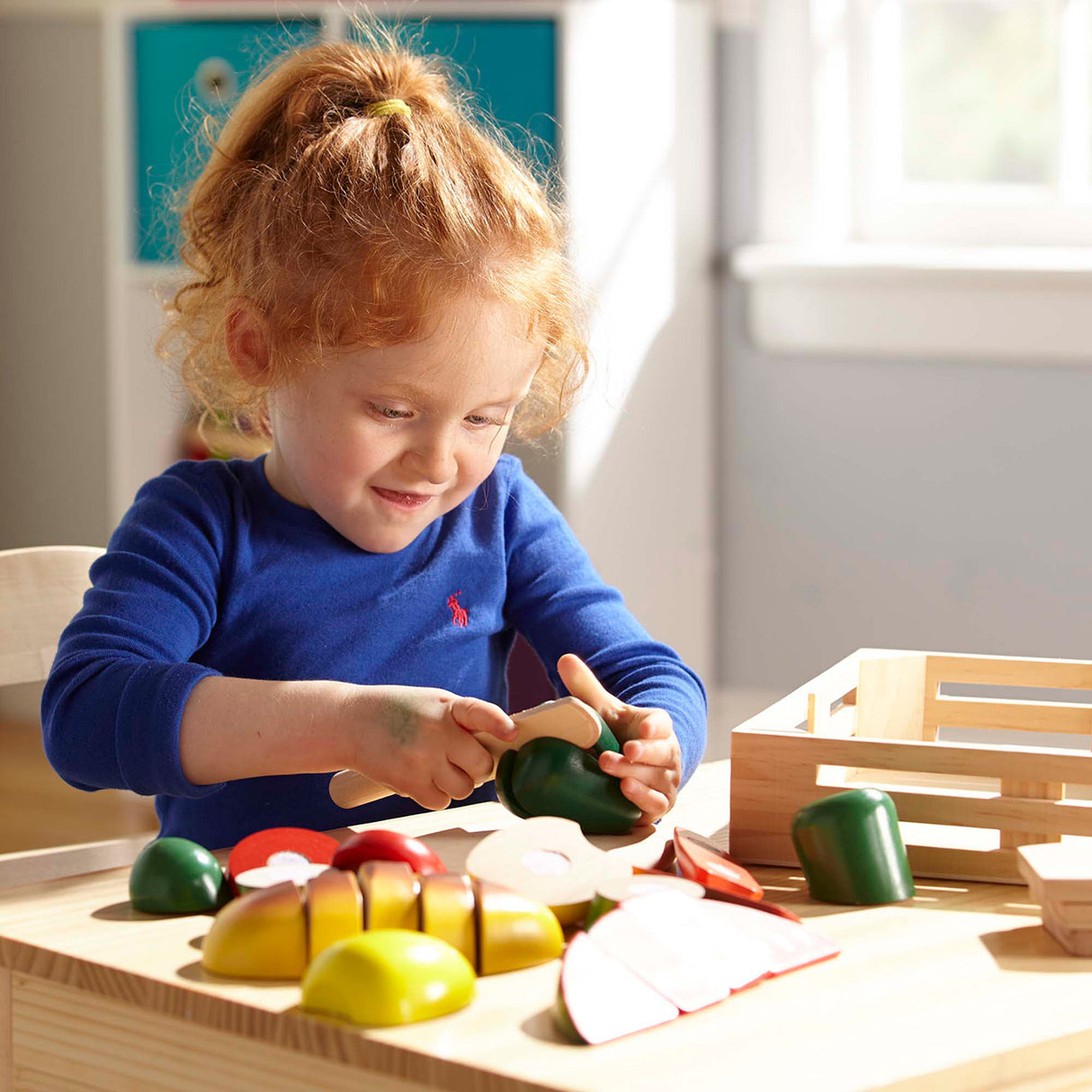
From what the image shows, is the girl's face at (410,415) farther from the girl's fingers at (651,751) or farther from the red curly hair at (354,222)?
the girl's fingers at (651,751)

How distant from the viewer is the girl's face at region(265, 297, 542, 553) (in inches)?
31.8

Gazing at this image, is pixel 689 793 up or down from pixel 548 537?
down

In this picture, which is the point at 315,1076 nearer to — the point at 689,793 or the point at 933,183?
the point at 689,793

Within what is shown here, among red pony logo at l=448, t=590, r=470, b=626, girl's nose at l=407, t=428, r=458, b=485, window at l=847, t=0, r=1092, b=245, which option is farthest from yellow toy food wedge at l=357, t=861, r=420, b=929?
window at l=847, t=0, r=1092, b=245

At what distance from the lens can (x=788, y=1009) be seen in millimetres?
490

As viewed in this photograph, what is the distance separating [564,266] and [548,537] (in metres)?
0.19

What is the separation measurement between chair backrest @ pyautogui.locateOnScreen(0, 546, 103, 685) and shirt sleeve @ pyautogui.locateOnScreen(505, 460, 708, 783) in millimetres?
275

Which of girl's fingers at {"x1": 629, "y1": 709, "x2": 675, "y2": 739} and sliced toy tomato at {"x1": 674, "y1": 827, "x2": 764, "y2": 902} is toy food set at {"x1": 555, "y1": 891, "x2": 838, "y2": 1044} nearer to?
sliced toy tomato at {"x1": 674, "y1": 827, "x2": 764, "y2": 902}

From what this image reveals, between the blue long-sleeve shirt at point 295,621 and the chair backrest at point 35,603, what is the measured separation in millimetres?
117

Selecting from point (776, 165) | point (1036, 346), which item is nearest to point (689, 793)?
point (1036, 346)

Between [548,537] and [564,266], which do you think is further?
[548,537]

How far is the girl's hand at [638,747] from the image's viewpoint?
699 millimetres

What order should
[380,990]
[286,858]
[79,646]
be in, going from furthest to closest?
[79,646], [286,858], [380,990]

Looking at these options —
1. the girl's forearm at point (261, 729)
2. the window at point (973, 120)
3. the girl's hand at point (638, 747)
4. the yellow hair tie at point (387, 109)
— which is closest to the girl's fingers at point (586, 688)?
the girl's hand at point (638, 747)
